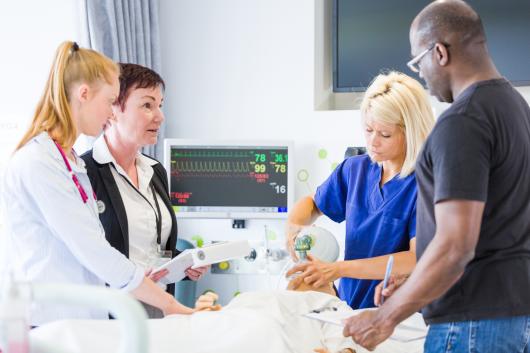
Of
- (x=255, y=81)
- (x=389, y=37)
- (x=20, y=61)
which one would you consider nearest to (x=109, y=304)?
(x=20, y=61)

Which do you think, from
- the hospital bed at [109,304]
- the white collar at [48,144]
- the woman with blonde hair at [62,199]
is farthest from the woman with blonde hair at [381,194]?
the hospital bed at [109,304]

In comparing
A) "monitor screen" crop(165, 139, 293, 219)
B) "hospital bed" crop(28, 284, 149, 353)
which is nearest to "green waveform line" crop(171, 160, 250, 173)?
"monitor screen" crop(165, 139, 293, 219)

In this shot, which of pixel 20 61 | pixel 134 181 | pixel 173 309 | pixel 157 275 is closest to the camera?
pixel 173 309

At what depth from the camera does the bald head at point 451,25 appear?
5.16ft

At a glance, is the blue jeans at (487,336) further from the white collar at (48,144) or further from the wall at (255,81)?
the wall at (255,81)

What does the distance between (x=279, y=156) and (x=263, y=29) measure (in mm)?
755

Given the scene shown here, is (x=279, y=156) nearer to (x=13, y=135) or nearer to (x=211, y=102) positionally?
(x=211, y=102)

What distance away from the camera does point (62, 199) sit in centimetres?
180

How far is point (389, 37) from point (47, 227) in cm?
249

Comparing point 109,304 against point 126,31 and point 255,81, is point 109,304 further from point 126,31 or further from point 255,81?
point 255,81

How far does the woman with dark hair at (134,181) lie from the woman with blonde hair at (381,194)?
1.53ft

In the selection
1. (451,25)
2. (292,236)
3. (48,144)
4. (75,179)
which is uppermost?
(451,25)

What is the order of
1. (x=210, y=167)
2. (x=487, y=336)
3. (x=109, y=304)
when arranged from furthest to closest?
(x=210, y=167) < (x=487, y=336) < (x=109, y=304)

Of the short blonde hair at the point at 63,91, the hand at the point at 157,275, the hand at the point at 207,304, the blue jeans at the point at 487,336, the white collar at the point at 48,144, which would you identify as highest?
the short blonde hair at the point at 63,91
